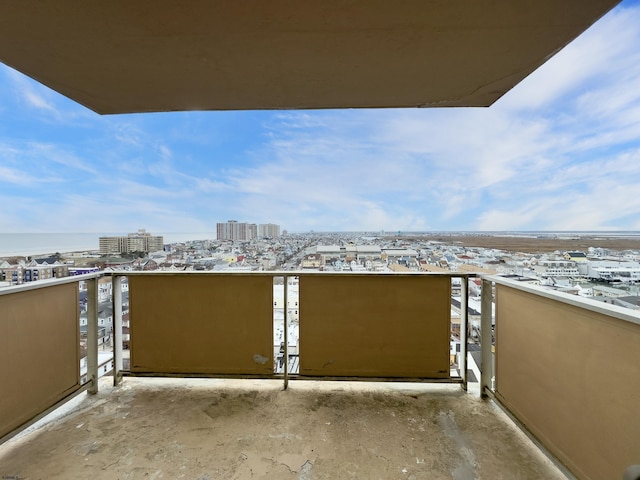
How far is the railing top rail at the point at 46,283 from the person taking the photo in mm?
A: 1542

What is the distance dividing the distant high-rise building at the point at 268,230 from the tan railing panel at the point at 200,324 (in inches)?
34.4

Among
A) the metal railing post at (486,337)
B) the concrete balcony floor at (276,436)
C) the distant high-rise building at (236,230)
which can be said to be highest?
the distant high-rise building at (236,230)

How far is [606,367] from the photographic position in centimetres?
112

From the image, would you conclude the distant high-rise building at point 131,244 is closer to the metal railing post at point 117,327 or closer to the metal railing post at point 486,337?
the metal railing post at point 117,327

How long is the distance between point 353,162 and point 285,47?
263cm

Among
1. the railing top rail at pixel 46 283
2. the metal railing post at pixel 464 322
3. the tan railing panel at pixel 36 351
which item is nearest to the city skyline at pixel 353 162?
the railing top rail at pixel 46 283

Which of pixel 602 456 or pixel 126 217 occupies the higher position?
pixel 126 217

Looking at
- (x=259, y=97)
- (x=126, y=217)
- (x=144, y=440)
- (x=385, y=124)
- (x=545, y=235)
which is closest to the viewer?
(x=144, y=440)

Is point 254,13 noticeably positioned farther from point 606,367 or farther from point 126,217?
point 126,217

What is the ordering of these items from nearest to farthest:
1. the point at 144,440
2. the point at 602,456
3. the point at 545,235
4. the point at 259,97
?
1. the point at 602,456
2. the point at 144,440
3. the point at 259,97
4. the point at 545,235

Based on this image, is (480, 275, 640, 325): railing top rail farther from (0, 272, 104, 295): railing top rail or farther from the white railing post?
(0, 272, 104, 295): railing top rail

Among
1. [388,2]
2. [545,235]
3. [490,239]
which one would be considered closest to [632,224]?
[545,235]

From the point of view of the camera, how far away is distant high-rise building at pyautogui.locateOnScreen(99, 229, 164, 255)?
2354 mm

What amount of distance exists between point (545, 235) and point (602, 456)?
1719 millimetres
